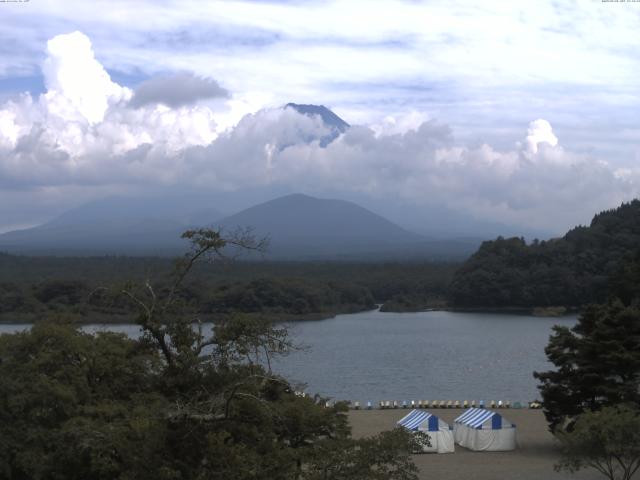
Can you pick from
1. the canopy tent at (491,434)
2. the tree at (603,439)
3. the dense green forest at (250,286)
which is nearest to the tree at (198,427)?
the tree at (603,439)

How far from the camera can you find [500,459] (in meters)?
16.4

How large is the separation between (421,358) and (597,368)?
19.0 metres

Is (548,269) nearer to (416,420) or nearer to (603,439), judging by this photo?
(416,420)

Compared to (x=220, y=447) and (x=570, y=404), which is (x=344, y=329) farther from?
(x=220, y=447)

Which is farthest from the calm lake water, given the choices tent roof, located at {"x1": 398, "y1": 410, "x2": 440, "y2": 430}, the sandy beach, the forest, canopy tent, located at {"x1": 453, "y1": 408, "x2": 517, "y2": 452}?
canopy tent, located at {"x1": 453, "y1": 408, "x2": 517, "y2": 452}

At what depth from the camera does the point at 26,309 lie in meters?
50.6

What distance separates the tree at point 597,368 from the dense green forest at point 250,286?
19575mm

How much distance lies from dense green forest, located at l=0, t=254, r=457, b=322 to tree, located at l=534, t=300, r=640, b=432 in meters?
19.6

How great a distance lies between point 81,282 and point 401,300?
22.0 meters

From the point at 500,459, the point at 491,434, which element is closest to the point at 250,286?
the point at 491,434

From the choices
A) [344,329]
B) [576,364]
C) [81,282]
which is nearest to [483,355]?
[344,329]

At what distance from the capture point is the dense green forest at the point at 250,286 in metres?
50.3

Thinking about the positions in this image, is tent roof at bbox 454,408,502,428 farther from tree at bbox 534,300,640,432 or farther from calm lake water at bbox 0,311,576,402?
calm lake water at bbox 0,311,576,402

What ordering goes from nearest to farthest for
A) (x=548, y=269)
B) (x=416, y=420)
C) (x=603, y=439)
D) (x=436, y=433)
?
(x=603, y=439)
(x=436, y=433)
(x=416, y=420)
(x=548, y=269)
